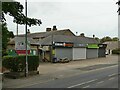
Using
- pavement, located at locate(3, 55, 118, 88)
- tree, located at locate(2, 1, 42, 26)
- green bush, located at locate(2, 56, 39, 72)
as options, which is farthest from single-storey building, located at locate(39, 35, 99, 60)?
tree, located at locate(2, 1, 42, 26)

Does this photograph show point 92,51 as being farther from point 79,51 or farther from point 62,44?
point 62,44

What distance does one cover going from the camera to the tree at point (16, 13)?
71.2ft

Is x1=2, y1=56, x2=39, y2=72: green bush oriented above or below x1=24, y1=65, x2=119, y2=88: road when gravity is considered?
above

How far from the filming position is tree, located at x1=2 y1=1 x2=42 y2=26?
21.7 metres

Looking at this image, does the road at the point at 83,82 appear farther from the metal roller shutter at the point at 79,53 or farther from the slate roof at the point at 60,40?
the metal roller shutter at the point at 79,53

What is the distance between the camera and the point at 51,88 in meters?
17.7

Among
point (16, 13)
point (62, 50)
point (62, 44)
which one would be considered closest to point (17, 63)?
point (16, 13)

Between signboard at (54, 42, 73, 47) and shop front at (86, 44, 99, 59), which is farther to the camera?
shop front at (86, 44, 99, 59)

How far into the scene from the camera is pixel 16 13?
2306cm

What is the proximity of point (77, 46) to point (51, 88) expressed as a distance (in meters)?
34.7

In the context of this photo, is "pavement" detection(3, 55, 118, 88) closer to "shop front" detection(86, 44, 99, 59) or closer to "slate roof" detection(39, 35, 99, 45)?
"slate roof" detection(39, 35, 99, 45)

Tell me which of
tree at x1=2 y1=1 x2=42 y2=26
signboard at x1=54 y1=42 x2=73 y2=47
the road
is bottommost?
the road

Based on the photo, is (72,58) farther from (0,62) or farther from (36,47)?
(0,62)

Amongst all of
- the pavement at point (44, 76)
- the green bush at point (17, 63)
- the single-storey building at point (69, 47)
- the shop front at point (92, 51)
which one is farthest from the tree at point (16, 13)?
the shop front at point (92, 51)
